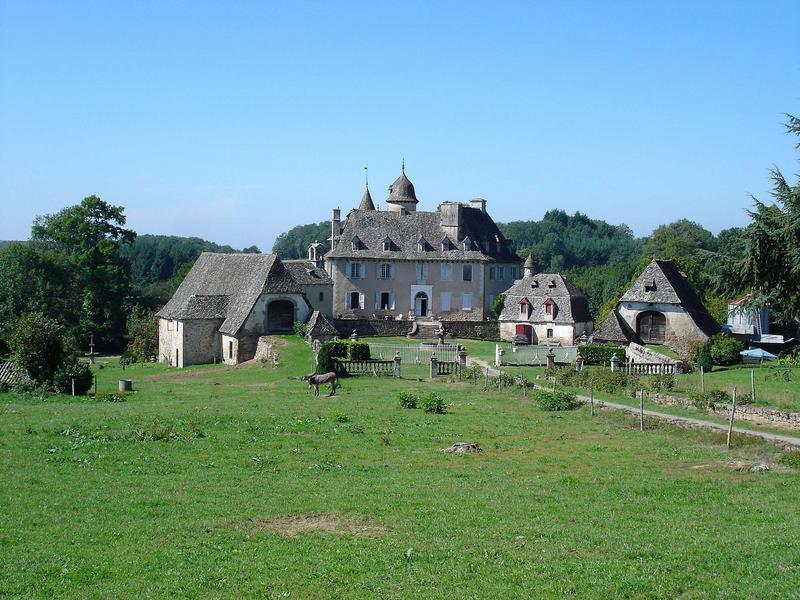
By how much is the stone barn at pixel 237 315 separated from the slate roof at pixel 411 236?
36.9 feet

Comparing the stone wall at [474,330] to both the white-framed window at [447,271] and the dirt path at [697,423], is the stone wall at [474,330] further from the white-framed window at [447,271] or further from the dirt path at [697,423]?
the dirt path at [697,423]

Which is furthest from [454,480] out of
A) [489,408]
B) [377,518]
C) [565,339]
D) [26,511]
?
[565,339]

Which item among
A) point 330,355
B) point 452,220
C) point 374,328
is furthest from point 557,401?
point 452,220

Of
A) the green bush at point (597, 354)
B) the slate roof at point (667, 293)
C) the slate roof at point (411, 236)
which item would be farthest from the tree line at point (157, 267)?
the slate roof at point (411, 236)

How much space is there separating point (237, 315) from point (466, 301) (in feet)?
69.6

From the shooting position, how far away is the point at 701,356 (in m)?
50.1

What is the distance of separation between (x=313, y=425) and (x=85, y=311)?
57131 mm

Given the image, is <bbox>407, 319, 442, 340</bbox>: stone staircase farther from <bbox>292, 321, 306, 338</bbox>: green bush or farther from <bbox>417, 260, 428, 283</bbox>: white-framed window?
<bbox>292, 321, 306, 338</bbox>: green bush

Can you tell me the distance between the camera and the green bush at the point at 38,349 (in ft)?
129

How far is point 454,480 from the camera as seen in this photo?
1973 centimetres

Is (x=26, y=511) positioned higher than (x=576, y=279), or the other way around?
(x=576, y=279)

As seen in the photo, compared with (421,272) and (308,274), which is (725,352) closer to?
(421,272)

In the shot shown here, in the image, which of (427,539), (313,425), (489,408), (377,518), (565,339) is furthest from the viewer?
(565,339)

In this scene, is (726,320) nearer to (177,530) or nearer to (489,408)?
(489,408)
